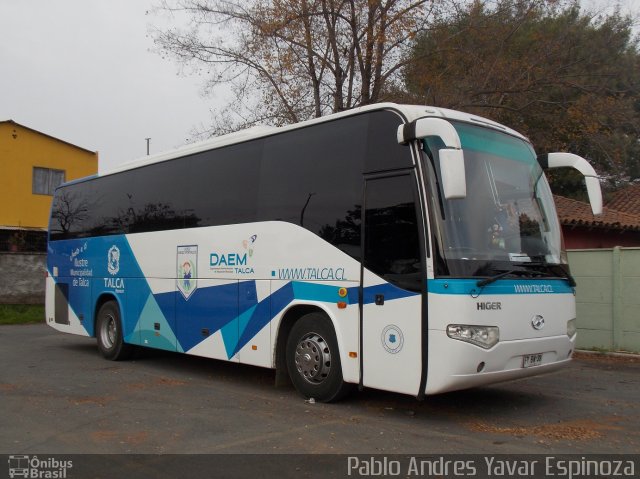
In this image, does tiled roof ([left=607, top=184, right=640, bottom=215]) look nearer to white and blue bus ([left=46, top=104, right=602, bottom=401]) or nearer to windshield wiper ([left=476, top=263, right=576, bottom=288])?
white and blue bus ([left=46, top=104, right=602, bottom=401])

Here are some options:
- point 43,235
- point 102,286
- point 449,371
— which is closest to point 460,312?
point 449,371

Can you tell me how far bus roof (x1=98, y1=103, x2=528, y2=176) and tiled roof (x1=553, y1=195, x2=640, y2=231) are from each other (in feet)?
30.5

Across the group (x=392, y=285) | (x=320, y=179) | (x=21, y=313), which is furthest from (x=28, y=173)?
(x=392, y=285)

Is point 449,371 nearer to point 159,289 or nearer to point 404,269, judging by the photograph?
point 404,269

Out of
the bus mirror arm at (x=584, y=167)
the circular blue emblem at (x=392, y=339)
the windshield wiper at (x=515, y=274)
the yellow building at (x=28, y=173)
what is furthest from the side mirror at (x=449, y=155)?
the yellow building at (x=28, y=173)

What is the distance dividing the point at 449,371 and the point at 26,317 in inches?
688

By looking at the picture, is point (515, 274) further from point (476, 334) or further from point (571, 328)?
point (571, 328)

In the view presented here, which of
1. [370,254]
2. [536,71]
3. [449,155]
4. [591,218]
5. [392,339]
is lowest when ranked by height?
[392,339]

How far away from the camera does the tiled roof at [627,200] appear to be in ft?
73.8

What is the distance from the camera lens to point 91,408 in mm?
7465

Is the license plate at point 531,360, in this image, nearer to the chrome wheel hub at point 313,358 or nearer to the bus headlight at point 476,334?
the bus headlight at point 476,334

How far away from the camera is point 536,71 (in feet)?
55.0

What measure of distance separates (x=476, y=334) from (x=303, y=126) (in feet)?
11.8

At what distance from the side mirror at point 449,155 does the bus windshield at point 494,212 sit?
34 centimetres
